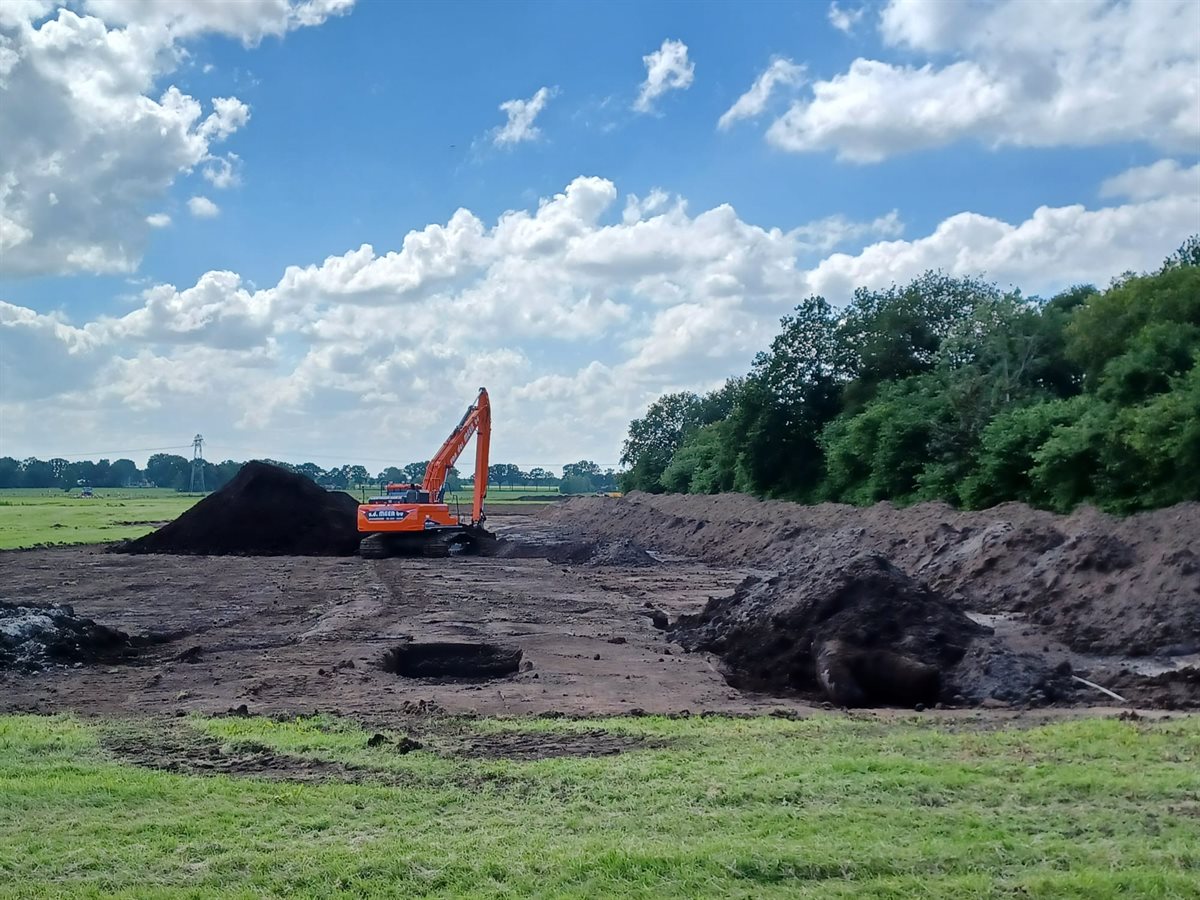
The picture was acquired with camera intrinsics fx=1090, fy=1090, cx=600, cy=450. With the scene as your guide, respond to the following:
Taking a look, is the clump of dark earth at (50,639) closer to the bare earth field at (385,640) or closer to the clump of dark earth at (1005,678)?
the bare earth field at (385,640)

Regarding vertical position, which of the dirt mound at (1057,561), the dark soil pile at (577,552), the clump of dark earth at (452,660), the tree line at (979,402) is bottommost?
the clump of dark earth at (452,660)

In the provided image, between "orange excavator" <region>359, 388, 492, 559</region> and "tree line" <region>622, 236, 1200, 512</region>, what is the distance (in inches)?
608

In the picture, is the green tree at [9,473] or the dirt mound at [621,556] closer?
the dirt mound at [621,556]

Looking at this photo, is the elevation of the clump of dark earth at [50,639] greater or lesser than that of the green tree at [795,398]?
lesser

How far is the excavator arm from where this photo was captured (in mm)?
41528

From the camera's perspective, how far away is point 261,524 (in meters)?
45.0

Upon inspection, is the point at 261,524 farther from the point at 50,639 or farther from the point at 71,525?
the point at 50,639

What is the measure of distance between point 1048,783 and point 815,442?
47794 mm

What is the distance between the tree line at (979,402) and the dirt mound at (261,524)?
21.4 metres

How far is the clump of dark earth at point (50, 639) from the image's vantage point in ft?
51.5

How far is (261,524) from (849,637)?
35.0 meters

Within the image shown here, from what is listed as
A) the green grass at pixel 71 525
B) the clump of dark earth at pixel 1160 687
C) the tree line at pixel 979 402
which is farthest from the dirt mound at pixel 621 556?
the clump of dark earth at pixel 1160 687

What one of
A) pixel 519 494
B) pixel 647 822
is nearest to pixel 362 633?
pixel 647 822

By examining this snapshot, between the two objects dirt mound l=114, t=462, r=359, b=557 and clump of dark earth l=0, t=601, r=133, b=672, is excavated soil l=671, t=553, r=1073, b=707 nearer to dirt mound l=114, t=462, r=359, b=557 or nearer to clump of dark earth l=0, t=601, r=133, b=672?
clump of dark earth l=0, t=601, r=133, b=672
